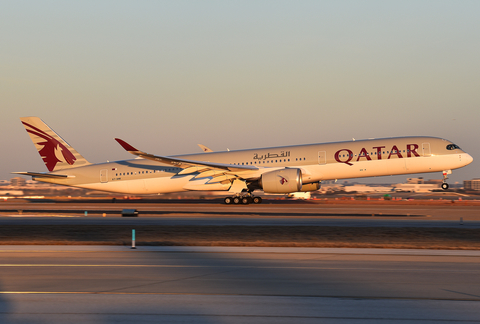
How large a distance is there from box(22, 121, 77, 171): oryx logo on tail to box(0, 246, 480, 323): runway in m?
32.1

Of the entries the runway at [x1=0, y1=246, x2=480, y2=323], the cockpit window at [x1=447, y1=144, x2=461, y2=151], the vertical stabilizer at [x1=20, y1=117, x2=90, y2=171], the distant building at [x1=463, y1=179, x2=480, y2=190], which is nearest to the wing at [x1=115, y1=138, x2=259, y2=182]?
the vertical stabilizer at [x1=20, y1=117, x2=90, y2=171]

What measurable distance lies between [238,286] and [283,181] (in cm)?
2909

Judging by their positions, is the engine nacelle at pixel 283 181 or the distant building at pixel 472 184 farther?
the distant building at pixel 472 184

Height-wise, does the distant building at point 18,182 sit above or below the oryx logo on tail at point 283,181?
above

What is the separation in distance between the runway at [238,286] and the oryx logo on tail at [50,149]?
32.1 meters

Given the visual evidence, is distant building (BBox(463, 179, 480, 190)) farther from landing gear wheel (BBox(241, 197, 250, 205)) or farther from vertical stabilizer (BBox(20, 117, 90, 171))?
vertical stabilizer (BBox(20, 117, 90, 171))

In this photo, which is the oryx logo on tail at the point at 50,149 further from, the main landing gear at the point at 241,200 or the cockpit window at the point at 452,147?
the cockpit window at the point at 452,147

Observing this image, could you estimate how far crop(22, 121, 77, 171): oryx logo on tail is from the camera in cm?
4900

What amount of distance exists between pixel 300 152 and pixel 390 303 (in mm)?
33746

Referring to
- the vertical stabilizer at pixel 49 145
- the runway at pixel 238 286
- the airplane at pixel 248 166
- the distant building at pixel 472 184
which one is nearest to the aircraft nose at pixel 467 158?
the airplane at pixel 248 166

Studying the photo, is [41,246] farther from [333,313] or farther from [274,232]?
[333,313]

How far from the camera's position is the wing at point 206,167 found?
1649 inches

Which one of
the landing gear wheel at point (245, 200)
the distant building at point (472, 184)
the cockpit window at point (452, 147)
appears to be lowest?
the landing gear wheel at point (245, 200)

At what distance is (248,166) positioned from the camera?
145 feet
